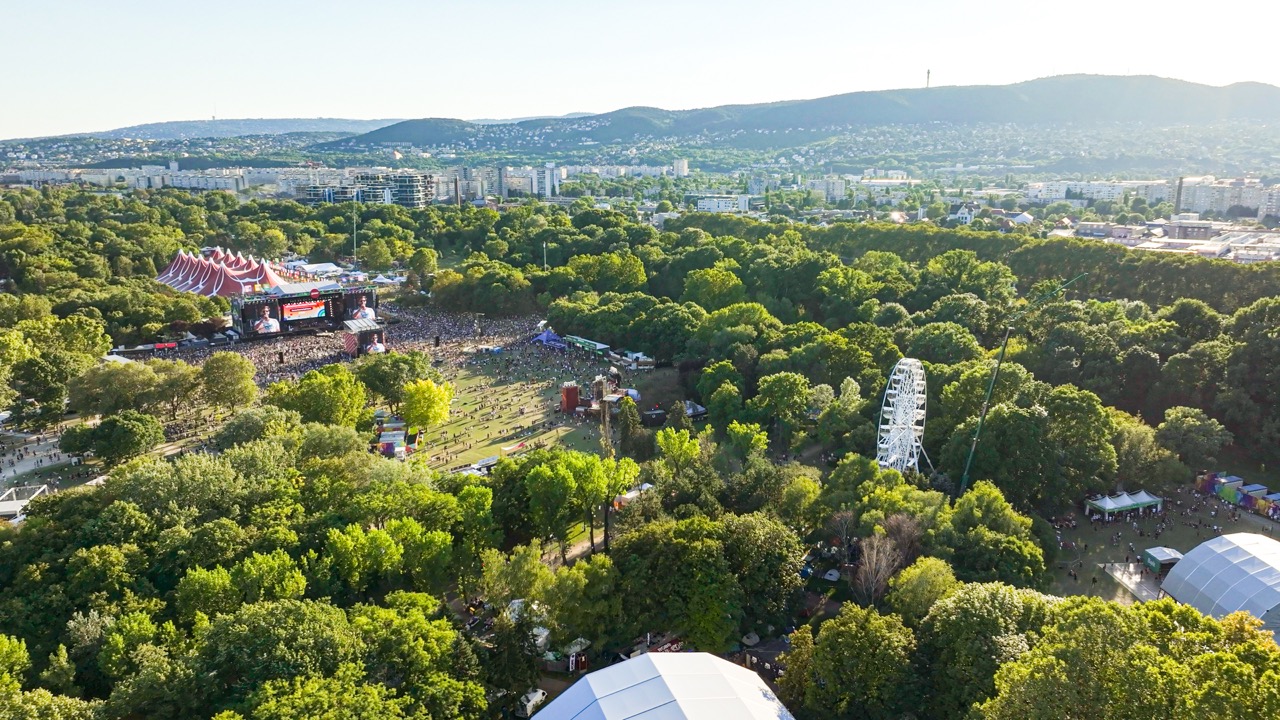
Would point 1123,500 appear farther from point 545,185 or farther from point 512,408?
point 545,185

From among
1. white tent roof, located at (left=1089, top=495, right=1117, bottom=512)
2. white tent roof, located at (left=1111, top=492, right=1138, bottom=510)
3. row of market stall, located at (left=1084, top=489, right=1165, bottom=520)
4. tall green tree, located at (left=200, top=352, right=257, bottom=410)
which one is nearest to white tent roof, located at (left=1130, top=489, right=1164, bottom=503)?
row of market stall, located at (left=1084, top=489, right=1165, bottom=520)

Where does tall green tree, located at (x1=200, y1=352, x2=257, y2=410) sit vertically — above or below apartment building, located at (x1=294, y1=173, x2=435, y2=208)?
below

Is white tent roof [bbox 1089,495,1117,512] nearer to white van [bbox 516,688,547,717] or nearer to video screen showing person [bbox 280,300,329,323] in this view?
white van [bbox 516,688,547,717]

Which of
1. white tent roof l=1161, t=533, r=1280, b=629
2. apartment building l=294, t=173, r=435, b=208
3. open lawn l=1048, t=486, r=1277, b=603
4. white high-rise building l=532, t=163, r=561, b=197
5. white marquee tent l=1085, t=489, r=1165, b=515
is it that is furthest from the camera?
white high-rise building l=532, t=163, r=561, b=197

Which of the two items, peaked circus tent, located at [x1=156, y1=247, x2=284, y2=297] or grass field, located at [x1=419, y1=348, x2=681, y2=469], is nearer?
grass field, located at [x1=419, y1=348, x2=681, y2=469]

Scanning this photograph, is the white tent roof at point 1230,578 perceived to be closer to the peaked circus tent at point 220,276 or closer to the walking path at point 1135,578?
the walking path at point 1135,578

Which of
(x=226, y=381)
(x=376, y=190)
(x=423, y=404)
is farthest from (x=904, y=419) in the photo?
(x=376, y=190)
